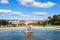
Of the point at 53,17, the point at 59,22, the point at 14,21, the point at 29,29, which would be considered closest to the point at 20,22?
the point at 14,21

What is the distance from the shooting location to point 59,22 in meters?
57.9

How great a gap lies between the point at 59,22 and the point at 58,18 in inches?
81.8

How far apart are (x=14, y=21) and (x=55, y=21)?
1131 inches

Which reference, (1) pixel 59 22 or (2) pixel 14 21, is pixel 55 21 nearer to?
(1) pixel 59 22

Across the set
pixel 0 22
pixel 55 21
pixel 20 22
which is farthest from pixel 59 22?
pixel 20 22

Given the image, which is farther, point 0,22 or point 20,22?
point 20,22

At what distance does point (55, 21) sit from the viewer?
59.5 metres

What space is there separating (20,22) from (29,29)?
160 ft

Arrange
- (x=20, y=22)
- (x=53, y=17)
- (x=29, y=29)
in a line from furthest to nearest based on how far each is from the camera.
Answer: (x=20, y=22) < (x=53, y=17) < (x=29, y=29)

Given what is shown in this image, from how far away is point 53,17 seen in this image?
63156 mm

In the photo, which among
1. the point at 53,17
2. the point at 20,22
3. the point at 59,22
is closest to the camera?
the point at 59,22

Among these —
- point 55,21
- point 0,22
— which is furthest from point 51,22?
point 0,22

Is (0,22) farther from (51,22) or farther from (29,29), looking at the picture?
(29,29)

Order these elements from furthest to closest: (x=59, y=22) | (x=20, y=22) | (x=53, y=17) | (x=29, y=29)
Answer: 1. (x=20, y=22)
2. (x=53, y=17)
3. (x=59, y=22)
4. (x=29, y=29)
